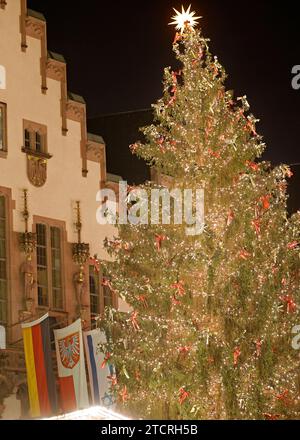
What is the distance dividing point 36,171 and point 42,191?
0.63 m

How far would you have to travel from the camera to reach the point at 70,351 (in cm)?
4200

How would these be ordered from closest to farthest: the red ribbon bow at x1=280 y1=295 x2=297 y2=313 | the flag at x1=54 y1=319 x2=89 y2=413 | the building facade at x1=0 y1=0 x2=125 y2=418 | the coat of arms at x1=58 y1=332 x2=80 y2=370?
the red ribbon bow at x1=280 y1=295 x2=297 y2=313 → the flag at x1=54 y1=319 x2=89 y2=413 → the coat of arms at x1=58 y1=332 x2=80 y2=370 → the building facade at x1=0 y1=0 x2=125 y2=418

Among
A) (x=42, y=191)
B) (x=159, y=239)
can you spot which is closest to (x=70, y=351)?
(x=42, y=191)

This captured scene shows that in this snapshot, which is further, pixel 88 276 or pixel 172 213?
pixel 88 276

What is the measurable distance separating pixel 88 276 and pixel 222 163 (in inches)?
445

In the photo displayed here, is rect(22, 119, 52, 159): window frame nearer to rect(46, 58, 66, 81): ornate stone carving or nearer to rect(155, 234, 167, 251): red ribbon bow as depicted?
rect(46, 58, 66, 81): ornate stone carving

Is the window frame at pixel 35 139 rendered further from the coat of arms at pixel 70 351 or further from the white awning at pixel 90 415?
the white awning at pixel 90 415

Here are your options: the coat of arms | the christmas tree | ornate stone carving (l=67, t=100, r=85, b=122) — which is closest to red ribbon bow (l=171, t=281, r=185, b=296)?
the christmas tree

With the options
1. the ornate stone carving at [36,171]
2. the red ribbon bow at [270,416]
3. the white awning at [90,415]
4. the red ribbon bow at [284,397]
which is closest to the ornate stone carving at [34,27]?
the ornate stone carving at [36,171]

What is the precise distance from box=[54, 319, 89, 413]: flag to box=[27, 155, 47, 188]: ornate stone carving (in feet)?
15.3

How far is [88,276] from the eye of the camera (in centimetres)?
4581

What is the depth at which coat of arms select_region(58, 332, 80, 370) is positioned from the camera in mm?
41875
